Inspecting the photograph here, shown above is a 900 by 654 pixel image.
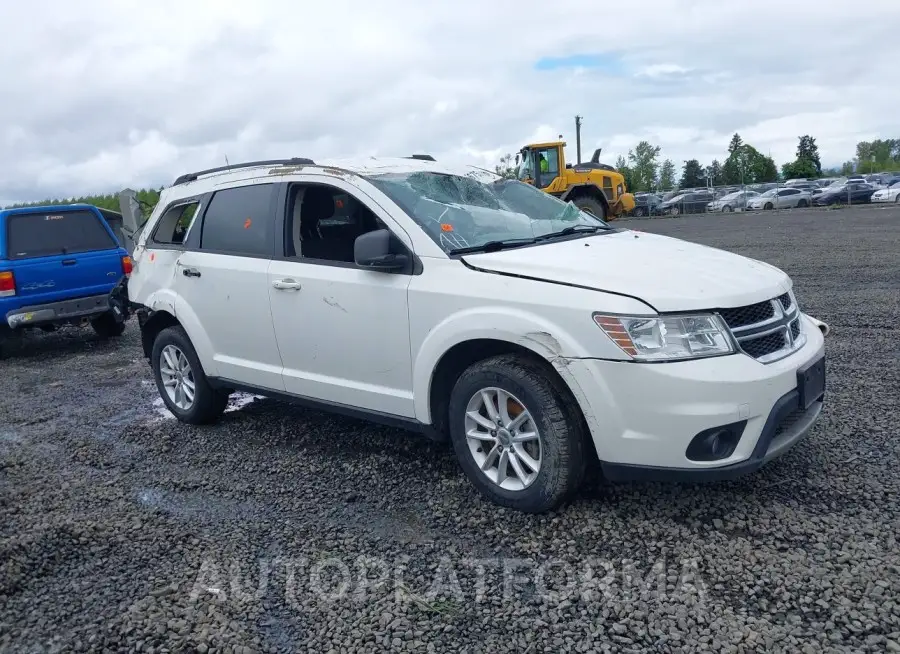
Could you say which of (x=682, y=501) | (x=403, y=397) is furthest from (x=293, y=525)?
(x=682, y=501)

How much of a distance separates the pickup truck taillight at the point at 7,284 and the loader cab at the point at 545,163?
52.5ft

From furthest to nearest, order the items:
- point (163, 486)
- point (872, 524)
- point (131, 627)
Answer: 1. point (163, 486)
2. point (872, 524)
3. point (131, 627)

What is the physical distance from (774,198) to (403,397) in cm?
4012

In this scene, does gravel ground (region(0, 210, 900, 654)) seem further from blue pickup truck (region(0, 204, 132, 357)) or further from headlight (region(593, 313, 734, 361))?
blue pickup truck (region(0, 204, 132, 357))

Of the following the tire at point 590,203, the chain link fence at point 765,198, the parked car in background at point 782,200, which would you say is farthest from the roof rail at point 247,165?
the parked car in background at point 782,200

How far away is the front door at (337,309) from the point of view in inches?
169

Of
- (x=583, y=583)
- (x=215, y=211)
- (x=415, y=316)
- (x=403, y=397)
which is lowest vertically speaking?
(x=583, y=583)

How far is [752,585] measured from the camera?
3.11m

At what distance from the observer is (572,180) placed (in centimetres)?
2381

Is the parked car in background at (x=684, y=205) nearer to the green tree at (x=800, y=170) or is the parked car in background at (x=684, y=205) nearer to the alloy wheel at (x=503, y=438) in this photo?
the green tree at (x=800, y=170)

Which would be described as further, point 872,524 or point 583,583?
point 872,524

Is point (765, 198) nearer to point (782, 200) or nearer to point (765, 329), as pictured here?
point (782, 200)

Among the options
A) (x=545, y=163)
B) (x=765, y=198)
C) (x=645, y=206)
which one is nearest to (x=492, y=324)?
(x=545, y=163)

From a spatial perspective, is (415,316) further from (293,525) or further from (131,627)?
(131,627)
